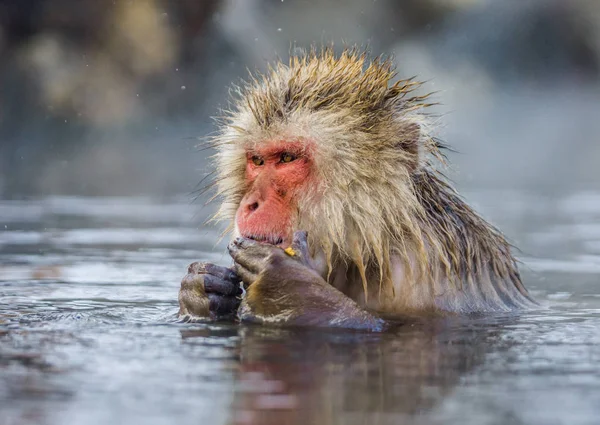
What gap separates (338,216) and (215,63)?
11.7 meters

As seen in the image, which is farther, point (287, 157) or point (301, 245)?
point (287, 157)

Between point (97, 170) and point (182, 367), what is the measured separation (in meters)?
11.4

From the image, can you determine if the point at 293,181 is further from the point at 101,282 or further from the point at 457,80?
the point at 457,80

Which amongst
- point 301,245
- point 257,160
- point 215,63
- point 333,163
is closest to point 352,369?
point 301,245

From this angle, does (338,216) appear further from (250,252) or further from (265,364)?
(265,364)

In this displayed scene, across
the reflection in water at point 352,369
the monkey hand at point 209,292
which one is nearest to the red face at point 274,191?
the monkey hand at point 209,292

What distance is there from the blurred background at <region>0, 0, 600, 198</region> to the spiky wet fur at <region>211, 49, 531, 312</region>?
9697 millimetres

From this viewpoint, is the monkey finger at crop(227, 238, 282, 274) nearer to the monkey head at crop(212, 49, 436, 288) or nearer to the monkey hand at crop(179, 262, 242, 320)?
the monkey head at crop(212, 49, 436, 288)

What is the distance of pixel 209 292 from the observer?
486 cm

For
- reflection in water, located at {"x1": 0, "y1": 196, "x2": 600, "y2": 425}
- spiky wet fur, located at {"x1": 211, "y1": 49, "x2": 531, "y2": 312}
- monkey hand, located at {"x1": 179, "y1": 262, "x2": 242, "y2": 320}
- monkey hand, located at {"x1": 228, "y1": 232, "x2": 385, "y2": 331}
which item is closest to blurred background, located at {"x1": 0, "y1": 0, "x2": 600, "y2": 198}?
reflection in water, located at {"x1": 0, "y1": 196, "x2": 600, "y2": 425}

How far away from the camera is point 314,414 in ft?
10.1

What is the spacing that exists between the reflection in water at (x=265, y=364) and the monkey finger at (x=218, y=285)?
21cm

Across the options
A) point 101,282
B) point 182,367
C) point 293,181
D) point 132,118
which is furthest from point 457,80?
point 182,367

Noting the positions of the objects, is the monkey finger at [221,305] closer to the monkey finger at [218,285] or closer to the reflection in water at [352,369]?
the monkey finger at [218,285]
